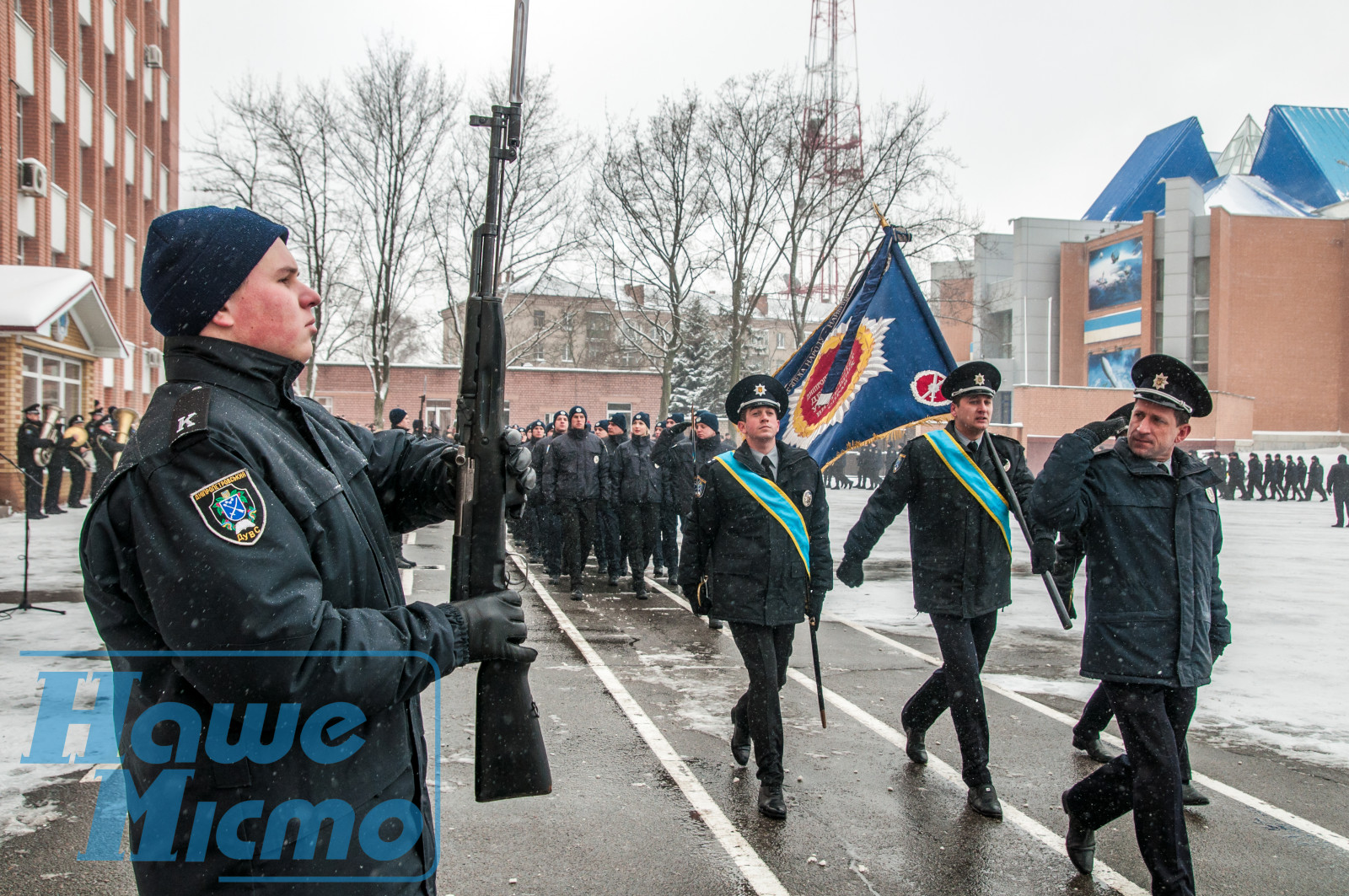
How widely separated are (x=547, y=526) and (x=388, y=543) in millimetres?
10838

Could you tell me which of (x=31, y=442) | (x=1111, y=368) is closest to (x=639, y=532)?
(x=31, y=442)

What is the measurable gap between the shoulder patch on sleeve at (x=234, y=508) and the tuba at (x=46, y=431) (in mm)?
18968

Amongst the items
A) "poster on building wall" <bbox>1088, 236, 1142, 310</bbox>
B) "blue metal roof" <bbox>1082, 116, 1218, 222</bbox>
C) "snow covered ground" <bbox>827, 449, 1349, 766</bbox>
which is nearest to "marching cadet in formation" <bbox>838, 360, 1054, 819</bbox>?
"snow covered ground" <bbox>827, 449, 1349, 766</bbox>

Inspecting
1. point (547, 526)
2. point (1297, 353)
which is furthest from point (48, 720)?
point (1297, 353)

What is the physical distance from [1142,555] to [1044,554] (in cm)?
97

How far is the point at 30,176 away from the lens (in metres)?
19.8

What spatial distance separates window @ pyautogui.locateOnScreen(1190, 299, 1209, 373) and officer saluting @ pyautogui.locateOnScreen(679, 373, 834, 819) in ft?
176

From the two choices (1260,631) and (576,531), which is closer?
(1260,631)

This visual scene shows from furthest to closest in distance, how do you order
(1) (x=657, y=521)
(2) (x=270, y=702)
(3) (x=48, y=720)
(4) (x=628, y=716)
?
(1) (x=657, y=521) → (4) (x=628, y=716) → (3) (x=48, y=720) → (2) (x=270, y=702)

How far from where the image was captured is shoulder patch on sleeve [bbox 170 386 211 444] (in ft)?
5.46

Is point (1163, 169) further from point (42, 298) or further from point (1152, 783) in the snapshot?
point (1152, 783)

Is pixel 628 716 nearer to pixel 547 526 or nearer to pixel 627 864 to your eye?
pixel 627 864

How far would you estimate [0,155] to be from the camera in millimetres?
19234

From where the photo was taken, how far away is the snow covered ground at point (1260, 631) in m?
6.02
